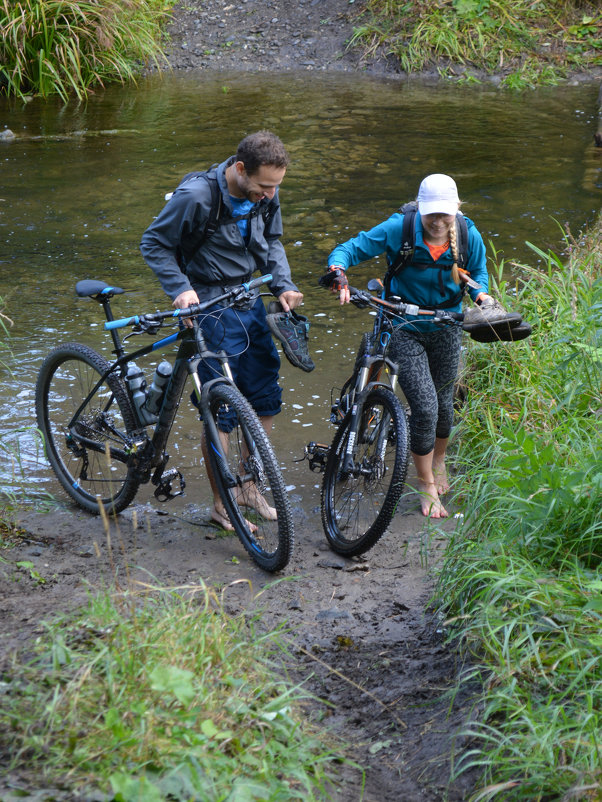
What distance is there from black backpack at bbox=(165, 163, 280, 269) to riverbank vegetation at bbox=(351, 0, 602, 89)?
450 inches

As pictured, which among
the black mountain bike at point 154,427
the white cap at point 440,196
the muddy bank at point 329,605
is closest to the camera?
the muddy bank at point 329,605

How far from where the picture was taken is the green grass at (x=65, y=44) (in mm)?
12344

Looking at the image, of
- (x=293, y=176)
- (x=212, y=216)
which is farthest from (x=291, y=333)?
(x=293, y=176)

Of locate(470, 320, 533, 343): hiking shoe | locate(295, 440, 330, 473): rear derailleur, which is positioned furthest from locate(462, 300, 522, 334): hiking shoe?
locate(295, 440, 330, 473): rear derailleur

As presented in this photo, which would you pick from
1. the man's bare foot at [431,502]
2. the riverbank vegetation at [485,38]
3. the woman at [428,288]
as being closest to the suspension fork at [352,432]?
the woman at [428,288]

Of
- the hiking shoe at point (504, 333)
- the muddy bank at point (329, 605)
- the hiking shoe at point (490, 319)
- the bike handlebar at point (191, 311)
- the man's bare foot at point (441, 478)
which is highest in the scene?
the bike handlebar at point (191, 311)

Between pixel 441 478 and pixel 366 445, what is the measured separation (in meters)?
0.75

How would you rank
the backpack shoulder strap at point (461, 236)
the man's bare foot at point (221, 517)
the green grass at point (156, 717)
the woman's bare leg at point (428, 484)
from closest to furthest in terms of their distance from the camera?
1. the green grass at point (156, 717)
2. the backpack shoulder strap at point (461, 236)
3. the man's bare foot at point (221, 517)
4. the woman's bare leg at point (428, 484)

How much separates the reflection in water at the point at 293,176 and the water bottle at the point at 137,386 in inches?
36.8

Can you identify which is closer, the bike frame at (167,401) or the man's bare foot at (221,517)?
the bike frame at (167,401)

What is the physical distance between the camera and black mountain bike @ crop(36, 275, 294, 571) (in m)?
4.14

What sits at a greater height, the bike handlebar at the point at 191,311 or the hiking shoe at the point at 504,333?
the bike handlebar at the point at 191,311

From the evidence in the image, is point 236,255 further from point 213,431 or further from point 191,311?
point 213,431

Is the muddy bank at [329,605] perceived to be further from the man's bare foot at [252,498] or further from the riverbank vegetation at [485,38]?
the riverbank vegetation at [485,38]
